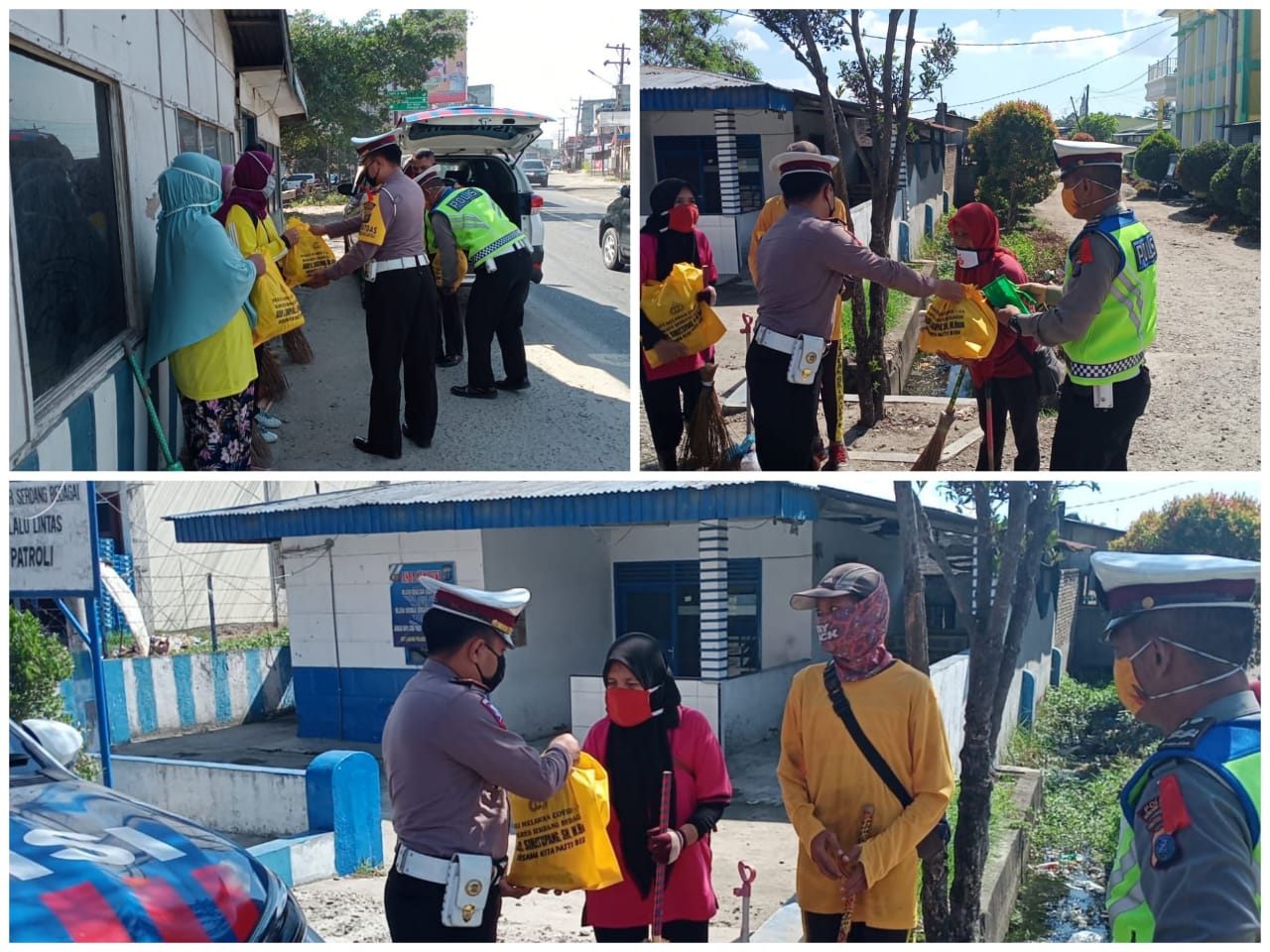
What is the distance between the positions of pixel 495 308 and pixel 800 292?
11.7 feet

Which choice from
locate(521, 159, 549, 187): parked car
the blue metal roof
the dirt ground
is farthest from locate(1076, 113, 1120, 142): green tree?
locate(521, 159, 549, 187): parked car

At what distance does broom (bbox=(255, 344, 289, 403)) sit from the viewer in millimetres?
7691

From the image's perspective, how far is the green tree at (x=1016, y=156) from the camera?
18.8 m

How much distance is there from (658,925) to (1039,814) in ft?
22.5

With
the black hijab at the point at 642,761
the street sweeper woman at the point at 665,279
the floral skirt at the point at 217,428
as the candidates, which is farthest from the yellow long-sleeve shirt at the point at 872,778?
the floral skirt at the point at 217,428

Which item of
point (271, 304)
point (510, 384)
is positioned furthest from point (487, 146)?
point (271, 304)

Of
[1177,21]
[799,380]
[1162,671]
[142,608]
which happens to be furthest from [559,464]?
[142,608]

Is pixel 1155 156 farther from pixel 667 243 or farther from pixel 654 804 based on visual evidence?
pixel 654 804

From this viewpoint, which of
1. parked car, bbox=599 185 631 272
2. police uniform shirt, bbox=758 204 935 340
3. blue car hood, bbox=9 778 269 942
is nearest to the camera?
blue car hood, bbox=9 778 269 942

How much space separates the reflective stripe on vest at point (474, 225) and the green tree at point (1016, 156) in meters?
13.2

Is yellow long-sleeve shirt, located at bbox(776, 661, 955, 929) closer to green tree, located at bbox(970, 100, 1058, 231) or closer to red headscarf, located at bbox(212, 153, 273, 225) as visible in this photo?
red headscarf, located at bbox(212, 153, 273, 225)

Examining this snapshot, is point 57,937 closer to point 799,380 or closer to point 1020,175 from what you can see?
point 799,380

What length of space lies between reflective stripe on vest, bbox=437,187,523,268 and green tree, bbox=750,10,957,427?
224cm

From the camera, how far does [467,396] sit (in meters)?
8.50
